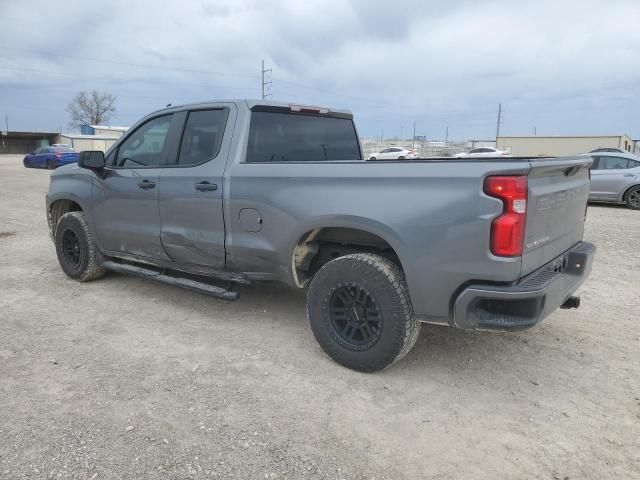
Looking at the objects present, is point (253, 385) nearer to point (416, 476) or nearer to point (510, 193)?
point (416, 476)

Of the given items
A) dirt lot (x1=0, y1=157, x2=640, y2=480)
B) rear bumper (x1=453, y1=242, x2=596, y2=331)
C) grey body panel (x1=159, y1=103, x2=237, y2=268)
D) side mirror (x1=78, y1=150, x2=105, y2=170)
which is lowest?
dirt lot (x1=0, y1=157, x2=640, y2=480)

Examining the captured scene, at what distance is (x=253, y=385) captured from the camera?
328 cm

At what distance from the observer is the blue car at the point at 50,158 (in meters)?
30.0

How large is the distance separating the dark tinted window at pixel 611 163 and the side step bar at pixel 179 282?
39.4ft

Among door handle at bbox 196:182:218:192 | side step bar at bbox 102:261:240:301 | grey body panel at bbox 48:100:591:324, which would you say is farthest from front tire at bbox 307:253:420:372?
door handle at bbox 196:182:218:192

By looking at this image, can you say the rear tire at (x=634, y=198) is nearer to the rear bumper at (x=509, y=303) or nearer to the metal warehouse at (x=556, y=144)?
the rear bumper at (x=509, y=303)

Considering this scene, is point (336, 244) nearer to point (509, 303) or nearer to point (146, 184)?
point (509, 303)

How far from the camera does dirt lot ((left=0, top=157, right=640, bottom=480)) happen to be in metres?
2.50

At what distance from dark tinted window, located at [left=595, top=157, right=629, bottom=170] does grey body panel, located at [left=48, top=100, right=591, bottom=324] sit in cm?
1060

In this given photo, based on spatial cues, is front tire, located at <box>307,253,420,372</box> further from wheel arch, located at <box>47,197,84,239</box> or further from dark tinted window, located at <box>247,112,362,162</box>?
wheel arch, located at <box>47,197,84,239</box>

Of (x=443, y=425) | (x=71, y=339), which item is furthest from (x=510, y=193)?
Result: (x=71, y=339)

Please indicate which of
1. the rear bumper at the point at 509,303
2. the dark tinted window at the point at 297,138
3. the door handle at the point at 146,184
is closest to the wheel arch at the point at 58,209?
the door handle at the point at 146,184

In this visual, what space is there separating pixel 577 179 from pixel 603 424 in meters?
1.64

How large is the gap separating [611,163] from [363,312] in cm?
1197
